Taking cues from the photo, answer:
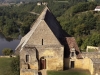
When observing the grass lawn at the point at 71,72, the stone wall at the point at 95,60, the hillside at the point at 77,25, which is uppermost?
the hillside at the point at 77,25

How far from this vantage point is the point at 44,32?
90.7 feet

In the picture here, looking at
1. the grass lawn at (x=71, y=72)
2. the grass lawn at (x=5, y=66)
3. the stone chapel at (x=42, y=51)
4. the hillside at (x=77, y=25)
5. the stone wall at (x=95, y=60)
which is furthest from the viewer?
the hillside at (x=77, y=25)

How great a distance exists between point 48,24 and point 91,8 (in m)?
70.1

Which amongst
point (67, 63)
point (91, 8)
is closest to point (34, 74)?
point (67, 63)

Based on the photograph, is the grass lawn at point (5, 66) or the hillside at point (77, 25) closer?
the grass lawn at point (5, 66)

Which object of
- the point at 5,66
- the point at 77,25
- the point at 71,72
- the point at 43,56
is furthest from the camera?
the point at 77,25

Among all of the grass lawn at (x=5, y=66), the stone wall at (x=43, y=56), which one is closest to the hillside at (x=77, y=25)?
the grass lawn at (x=5, y=66)

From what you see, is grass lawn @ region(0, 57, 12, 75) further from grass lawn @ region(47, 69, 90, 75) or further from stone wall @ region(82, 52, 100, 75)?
stone wall @ region(82, 52, 100, 75)

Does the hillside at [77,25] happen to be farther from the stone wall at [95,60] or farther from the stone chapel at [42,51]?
the stone chapel at [42,51]

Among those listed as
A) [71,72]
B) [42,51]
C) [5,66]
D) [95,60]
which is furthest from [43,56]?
[5,66]

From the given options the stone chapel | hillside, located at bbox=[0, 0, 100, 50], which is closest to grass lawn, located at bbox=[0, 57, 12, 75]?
the stone chapel

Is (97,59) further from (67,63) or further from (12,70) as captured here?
(12,70)

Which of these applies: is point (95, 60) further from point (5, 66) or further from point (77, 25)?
point (77, 25)

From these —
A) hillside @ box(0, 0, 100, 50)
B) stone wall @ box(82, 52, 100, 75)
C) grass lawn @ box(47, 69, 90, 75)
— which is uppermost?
hillside @ box(0, 0, 100, 50)
